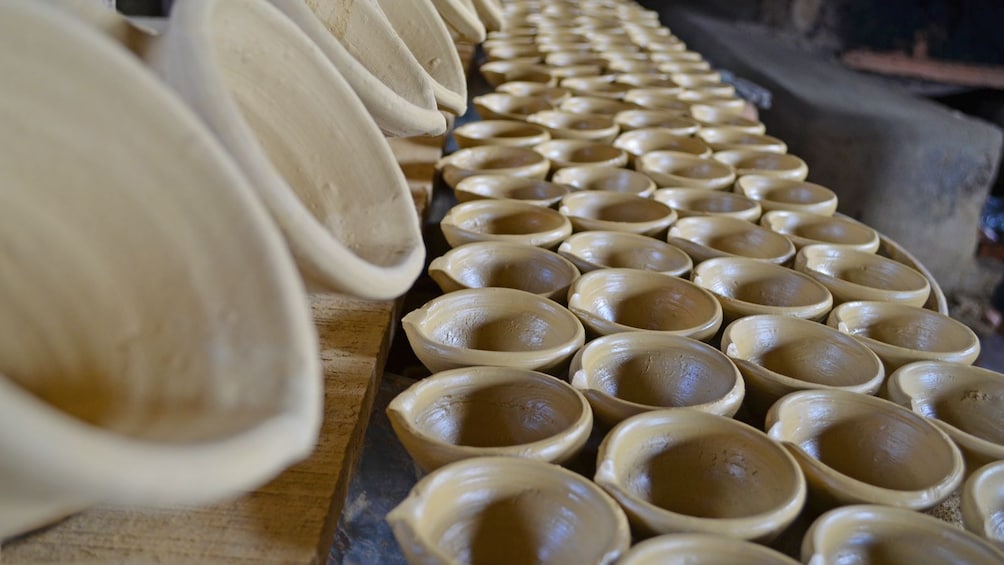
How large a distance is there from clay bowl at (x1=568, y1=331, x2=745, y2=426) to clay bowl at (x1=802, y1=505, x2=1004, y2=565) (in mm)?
283

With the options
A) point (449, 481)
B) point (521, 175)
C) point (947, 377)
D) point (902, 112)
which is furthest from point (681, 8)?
point (449, 481)

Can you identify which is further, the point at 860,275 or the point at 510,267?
the point at 860,275

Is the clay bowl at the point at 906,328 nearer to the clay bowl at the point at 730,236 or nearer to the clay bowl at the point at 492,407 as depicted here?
the clay bowl at the point at 730,236

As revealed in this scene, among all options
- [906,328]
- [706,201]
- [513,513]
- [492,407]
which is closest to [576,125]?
[706,201]

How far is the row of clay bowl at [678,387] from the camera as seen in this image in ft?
3.28

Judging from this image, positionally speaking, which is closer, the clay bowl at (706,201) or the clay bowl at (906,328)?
the clay bowl at (906,328)

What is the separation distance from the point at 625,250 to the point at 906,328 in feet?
1.93

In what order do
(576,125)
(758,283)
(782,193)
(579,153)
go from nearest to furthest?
(758,283)
(782,193)
(579,153)
(576,125)

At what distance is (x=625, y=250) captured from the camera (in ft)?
5.88

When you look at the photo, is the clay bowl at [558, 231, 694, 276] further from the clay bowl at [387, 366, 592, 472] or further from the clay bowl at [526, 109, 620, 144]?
the clay bowl at [526, 109, 620, 144]

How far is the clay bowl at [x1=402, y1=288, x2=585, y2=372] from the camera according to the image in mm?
1340

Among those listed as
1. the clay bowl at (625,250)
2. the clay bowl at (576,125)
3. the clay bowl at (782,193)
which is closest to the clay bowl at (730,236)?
the clay bowl at (625,250)

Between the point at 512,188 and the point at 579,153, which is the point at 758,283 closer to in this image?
the point at 512,188

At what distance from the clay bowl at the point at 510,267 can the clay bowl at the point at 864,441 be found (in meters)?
0.51
